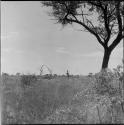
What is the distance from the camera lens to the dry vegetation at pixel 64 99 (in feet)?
23.4

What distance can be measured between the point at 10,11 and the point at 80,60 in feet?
6.20

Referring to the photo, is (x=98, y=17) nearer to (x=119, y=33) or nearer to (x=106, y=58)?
(x=119, y=33)

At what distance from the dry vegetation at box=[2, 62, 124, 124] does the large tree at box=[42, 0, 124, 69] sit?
80.3 inches

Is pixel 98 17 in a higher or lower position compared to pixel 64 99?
higher

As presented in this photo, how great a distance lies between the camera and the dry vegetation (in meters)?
7.12

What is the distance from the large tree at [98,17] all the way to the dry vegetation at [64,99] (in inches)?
80.3

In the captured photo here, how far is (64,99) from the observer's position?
25.7ft

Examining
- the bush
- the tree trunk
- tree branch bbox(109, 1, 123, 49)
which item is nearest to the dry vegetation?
the bush

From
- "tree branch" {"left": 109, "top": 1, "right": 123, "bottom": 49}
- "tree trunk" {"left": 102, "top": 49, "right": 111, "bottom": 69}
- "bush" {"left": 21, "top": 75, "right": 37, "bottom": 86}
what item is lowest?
"bush" {"left": 21, "top": 75, "right": 37, "bottom": 86}

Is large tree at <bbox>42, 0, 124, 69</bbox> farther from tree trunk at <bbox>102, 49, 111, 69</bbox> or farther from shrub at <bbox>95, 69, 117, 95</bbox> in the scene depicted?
shrub at <bbox>95, 69, 117, 95</bbox>

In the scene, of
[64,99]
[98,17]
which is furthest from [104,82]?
[98,17]

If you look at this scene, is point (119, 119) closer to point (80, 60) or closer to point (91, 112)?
point (91, 112)

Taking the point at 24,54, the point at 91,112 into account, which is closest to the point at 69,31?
the point at 24,54

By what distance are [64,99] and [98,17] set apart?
15.9 feet
